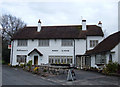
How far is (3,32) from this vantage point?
150 feet

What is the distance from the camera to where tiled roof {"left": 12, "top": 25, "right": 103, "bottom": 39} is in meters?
31.7

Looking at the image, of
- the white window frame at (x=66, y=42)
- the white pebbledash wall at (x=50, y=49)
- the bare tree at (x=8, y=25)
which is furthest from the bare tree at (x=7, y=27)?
the white window frame at (x=66, y=42)

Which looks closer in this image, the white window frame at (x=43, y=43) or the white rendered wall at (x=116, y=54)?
the white rendered wall at (x=116, y=54)

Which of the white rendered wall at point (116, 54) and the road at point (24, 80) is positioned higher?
the white rendered wall at point (116, 54)

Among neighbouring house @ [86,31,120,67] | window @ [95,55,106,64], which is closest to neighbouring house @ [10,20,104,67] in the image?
neighbouring house @ [86,31,120,67]

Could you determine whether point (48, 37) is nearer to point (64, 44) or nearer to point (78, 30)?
point (64, 44)

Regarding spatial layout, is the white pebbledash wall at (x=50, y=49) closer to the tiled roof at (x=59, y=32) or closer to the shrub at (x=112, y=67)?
the tiled roof at (x=59, y=32)

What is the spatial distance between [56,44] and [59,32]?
9.41 ft

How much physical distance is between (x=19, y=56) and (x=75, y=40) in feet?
39.7

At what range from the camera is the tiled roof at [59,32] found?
3174 cm

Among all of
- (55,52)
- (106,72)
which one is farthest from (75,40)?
(106,72)

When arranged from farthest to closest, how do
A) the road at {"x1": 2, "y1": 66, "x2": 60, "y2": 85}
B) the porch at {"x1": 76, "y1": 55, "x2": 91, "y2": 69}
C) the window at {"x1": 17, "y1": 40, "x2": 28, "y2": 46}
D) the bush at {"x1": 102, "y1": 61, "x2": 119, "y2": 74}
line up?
1. the window at {"x1": 17, "y1": 40, "x2": 28, "y2": 46}
2. the porch at {"x1": 76, "y1": 55, "x2": 91, "y2": 69}
3. the bush at {"x1": 102, "y1": 61, "x2": 119, "y2": 74}
4. the road at {"x1": 2, "y1": 66, "x2": 60, "y2": 85}

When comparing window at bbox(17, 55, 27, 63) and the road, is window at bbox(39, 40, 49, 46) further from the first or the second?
the road

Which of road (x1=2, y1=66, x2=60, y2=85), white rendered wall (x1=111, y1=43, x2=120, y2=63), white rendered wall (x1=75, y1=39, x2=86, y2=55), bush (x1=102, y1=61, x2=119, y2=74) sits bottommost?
road (x1=2, y1=66, x2=60, y2=85)
